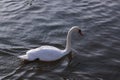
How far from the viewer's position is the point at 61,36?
13516 millimetres

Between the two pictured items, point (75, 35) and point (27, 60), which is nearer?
point (27, 60)

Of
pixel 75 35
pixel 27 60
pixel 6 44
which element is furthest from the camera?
pixel 75 35

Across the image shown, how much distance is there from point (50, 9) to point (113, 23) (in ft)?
10.1

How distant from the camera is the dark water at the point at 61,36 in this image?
11383mm

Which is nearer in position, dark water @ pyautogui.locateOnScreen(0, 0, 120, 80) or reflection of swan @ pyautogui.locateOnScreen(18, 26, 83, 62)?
dark water @ pyautogui.locateOnScreen(0, 0, 120, 80)

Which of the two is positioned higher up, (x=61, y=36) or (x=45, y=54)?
(x=61, y=36)

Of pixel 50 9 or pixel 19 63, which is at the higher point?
pixel 50 9

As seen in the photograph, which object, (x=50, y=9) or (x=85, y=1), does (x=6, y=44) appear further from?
→ (x=85, y=1)

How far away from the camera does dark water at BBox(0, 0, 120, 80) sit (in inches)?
448

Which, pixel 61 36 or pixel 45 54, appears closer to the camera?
pixel 45 54

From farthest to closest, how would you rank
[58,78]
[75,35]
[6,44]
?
[75,35] < [6,44] < [58,78]

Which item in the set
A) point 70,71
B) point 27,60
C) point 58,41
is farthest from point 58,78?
point 58,41

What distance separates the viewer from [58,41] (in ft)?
43.3

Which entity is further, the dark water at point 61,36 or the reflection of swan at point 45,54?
the reflection of swan at point 45,54
